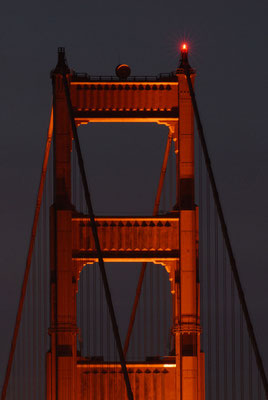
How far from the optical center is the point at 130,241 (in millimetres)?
59156

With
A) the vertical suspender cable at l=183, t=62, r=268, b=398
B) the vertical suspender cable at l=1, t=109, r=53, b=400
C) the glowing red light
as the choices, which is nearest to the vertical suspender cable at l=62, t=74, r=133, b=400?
the vertical suspender cable at l=183, t=62, r=268, b=398

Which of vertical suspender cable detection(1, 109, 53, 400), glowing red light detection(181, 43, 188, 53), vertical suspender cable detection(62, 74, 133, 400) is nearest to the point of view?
vertical suspender cable detection(62, 74, 133, 400)

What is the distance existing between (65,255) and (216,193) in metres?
4.60

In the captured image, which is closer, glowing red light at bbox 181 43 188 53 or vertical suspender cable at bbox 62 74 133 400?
vertical suspender cable at bbox 62 74 133 400

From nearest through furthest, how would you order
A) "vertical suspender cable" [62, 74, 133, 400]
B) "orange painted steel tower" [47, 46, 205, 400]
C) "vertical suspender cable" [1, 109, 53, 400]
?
"vertical suspender cable" [62, 74, 133, 400], "orange painted steel tower" [47, 46, 205, 400], "vertical suspender cable" [1, 109, 53, 400]

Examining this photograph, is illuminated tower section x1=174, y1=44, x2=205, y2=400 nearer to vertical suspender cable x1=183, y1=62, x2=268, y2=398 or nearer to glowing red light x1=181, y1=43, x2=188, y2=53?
glowing red light x1=181, y1=43, x2=188, y2=53

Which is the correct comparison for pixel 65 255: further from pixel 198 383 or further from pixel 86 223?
pixel 198 383

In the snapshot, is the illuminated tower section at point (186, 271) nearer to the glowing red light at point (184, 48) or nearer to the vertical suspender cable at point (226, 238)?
the glowing red light at point (184, 48)

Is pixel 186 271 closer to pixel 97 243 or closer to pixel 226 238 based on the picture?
pixel 97 243

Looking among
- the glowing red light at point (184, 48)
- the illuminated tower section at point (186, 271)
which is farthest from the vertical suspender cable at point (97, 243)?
the glowing red light at point (184, 48)

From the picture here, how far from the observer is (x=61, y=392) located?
58.2 metres

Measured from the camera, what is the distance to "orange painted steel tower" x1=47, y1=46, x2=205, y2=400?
191 feet

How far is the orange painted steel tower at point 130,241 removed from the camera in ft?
191

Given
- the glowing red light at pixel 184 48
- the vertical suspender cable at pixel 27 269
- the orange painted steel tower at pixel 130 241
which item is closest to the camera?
the orange painted steel tower at pixel 130 241
